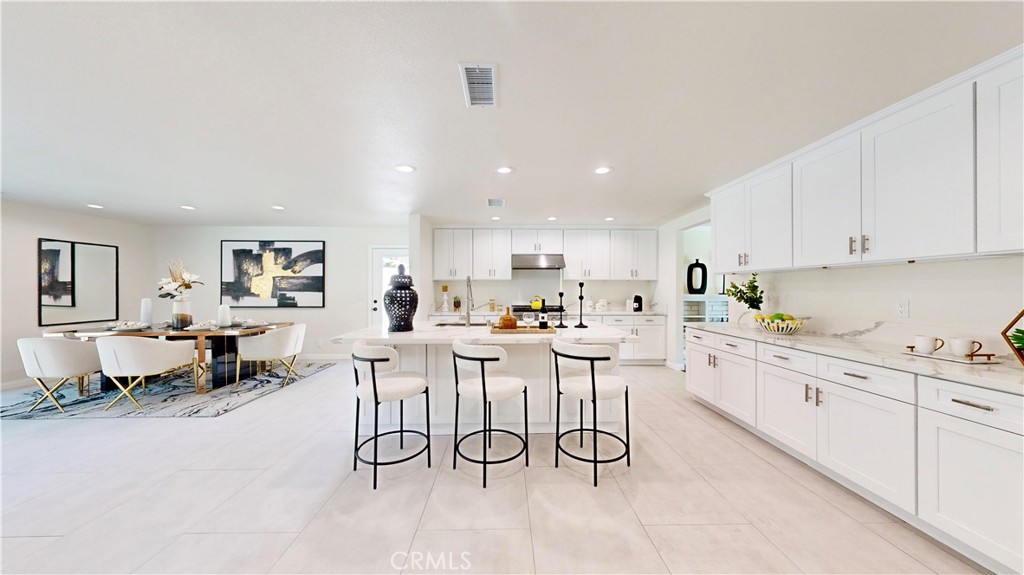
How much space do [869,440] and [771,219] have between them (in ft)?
6.27

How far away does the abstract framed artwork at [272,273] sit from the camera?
6.20 metres

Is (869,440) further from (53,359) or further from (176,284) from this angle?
(176,284)

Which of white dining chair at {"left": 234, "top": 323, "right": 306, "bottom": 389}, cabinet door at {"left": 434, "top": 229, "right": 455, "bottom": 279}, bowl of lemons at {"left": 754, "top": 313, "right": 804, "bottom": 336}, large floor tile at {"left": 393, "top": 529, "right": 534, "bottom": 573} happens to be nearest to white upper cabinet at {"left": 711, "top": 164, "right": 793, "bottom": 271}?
bowl of lemons at {"left": 754, "top": 313, "right": 804, "bottom": 336}

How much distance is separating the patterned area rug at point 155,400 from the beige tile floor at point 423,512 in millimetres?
593

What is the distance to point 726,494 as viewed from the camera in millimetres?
2141

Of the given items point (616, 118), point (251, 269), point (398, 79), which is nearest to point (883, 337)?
point (616, 118)

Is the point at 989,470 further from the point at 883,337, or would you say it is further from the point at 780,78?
the point at 780,78

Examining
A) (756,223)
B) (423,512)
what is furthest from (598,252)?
(423,512)

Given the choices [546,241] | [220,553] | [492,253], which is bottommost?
[220,553]

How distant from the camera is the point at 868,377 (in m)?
1.98

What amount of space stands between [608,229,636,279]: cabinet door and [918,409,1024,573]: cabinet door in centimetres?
→ 437

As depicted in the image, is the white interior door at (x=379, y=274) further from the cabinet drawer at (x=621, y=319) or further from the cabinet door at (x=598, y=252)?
the cabinet drawer at (x=621, y=319)

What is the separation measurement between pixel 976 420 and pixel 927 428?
20 centimetres

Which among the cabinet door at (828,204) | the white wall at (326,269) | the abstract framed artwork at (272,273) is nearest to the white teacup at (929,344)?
the cabinet door at (828,204)
